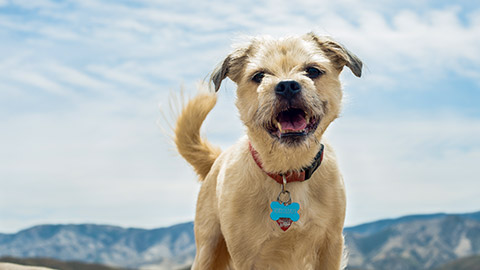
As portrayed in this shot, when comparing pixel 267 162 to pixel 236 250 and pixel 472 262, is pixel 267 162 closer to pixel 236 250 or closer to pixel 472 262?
pixel 236 250

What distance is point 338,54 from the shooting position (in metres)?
5.39

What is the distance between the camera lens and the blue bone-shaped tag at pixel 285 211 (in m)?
5.07

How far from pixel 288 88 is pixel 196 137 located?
2.96 m

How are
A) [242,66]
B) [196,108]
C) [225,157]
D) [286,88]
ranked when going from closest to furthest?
[286,88] < [242,66] < [225,157] < [196,108]

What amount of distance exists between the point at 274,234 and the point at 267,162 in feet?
2.44

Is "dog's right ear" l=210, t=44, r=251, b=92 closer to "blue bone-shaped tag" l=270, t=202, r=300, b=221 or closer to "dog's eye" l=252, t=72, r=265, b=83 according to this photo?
"dog's eye" l=252, t=72, r=265, b=83

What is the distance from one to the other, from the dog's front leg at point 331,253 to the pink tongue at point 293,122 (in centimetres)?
133

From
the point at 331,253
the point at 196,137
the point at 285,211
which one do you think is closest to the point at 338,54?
the point at 285,211

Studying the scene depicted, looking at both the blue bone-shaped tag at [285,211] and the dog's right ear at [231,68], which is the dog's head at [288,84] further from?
the blue bone-shaped tag at [285,211]

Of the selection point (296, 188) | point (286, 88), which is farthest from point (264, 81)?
point (296, 188)

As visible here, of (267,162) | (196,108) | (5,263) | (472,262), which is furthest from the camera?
(472,262)

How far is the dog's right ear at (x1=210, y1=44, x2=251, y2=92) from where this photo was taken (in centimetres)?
542

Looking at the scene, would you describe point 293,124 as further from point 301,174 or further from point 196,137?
point 196,137

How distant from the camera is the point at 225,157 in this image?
20.3 ft
